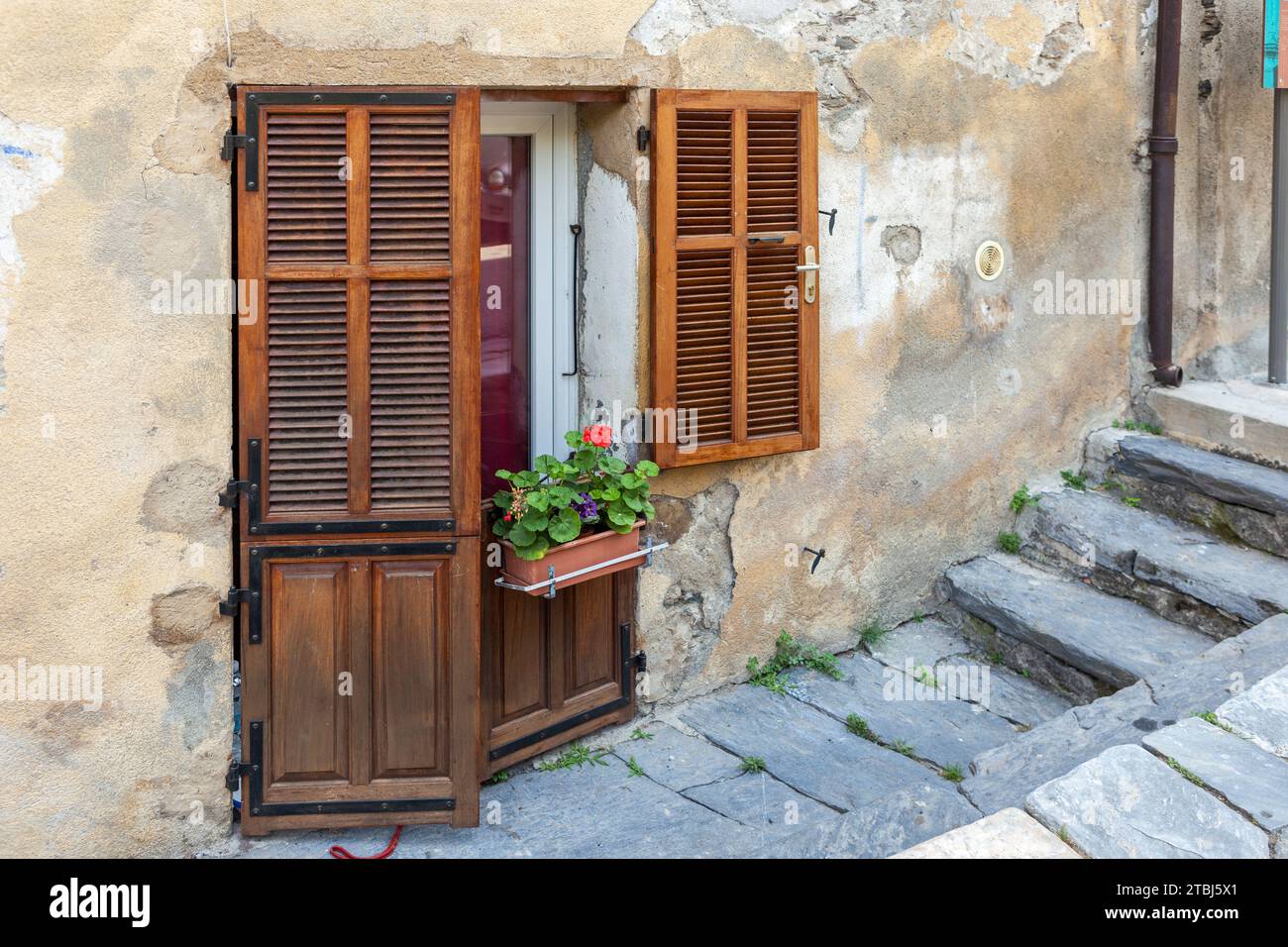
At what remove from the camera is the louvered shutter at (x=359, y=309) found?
4570 millimetres

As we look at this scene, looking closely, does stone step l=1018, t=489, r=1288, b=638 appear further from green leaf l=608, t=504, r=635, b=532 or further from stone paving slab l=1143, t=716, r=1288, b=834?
green leaf l=608, t=504, r=635, b=532

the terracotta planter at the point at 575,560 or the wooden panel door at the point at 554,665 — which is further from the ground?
the terracotta planter at the point at 575,560

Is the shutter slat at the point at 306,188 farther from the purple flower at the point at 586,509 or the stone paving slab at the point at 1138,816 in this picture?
the stone paving slab at the point at 1138,816

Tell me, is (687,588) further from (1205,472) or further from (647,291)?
(1205,472)

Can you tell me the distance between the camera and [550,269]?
18.3 ft

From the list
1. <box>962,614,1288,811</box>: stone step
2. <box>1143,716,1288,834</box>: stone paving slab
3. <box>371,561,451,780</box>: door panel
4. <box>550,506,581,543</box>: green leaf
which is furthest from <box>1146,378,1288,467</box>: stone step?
<box>371,561,451,780</box>: door panel

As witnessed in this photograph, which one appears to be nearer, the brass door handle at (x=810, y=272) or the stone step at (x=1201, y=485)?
the brass door handle at (x=810, y=272)

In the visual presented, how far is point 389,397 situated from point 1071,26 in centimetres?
382

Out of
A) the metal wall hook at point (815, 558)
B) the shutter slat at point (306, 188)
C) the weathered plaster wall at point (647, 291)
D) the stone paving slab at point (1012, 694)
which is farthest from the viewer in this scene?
the metal wall hook at point (815, 558)

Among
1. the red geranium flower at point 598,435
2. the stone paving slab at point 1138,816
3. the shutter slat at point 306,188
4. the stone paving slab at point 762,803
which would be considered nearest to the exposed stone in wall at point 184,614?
the shutter slat at point 306,188

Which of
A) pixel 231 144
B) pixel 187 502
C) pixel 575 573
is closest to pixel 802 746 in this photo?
pixel 575 573

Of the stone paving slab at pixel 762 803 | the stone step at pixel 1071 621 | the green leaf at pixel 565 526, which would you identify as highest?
the green leaf at pixel 565 526

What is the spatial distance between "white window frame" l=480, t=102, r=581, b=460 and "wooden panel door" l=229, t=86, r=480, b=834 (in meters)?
0.87

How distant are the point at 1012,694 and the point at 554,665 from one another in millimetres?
1997
